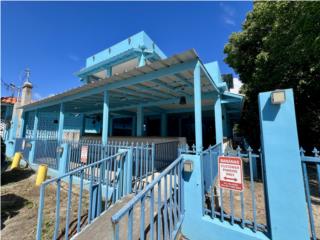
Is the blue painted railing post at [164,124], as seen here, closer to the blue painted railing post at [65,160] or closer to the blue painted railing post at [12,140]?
the blue painted railing post at [65,160]

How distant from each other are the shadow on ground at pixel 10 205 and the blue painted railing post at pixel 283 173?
214 inches

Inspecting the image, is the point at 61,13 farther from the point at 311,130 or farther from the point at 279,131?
the point at 311,130

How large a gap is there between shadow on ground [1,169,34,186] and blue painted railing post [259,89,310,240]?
8910 millimetres

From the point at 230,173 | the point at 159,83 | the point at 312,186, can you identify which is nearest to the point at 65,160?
the point at 159,83

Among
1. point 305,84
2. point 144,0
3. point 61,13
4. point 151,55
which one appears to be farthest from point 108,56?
point 305,84

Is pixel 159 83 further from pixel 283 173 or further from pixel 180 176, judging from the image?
pixel 283 173

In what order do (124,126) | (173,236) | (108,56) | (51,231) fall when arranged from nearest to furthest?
(173,236) → (51,231) → (108,56) → (124,126)

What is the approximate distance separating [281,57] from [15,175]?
13417 millimetres

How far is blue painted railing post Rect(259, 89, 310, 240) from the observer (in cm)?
200

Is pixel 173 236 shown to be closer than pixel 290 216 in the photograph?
No

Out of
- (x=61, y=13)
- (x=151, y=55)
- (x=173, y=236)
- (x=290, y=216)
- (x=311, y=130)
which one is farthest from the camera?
(x=151, y=55)

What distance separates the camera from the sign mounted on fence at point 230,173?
2.43m

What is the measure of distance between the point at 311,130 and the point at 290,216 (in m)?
10.3

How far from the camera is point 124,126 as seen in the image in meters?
17.6
